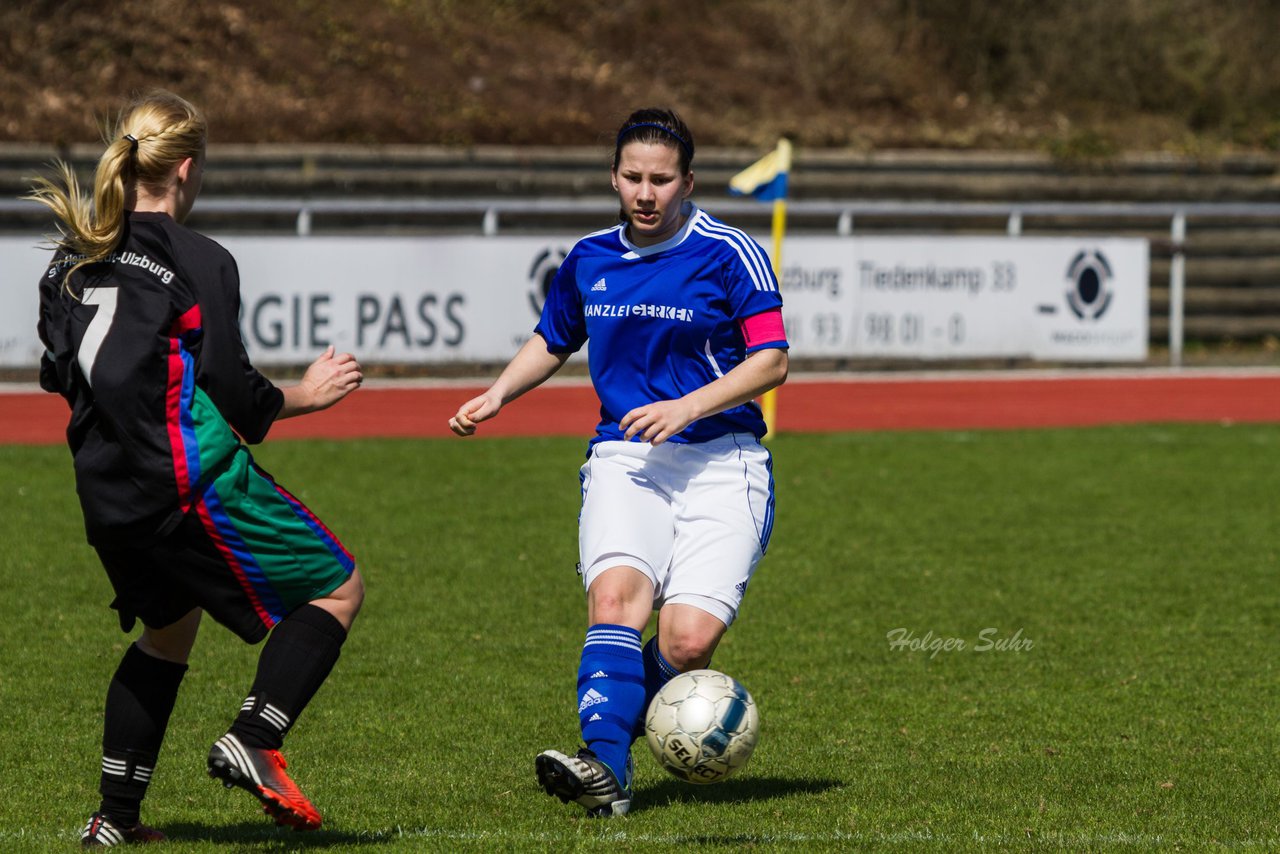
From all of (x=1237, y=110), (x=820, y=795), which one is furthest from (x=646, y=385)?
(x=1237, y=110)

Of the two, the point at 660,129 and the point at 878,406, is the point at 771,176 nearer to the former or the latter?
the point at 878,406

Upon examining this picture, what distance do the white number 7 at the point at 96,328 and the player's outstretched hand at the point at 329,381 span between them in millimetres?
Answer: 452

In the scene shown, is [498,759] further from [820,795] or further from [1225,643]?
[1225,643]

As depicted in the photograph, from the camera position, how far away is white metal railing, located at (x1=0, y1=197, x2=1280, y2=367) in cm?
1867

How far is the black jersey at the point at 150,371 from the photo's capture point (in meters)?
3.72

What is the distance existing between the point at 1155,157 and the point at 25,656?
69.7ft

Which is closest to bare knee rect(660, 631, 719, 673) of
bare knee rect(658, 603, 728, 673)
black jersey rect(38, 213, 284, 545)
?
bare knee rect(658, 603, 728, 673)

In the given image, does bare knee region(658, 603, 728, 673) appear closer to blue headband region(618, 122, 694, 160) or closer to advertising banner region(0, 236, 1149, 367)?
blue headband region(618, 122, 694, 160)

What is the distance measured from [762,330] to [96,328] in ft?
5.70

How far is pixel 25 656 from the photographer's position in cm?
658

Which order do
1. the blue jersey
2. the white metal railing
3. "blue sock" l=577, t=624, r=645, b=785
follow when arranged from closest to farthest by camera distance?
"blue sock" l=577, t=624, r=645, b=785, the blue jersey, the white metal railing

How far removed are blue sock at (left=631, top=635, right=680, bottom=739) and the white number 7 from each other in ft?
5.77

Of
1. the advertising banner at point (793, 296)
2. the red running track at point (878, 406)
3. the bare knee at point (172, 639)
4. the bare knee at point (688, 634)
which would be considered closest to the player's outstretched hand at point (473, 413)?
the bare knee at point (688, 634)

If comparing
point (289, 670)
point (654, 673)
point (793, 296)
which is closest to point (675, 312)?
point (654, 673)
